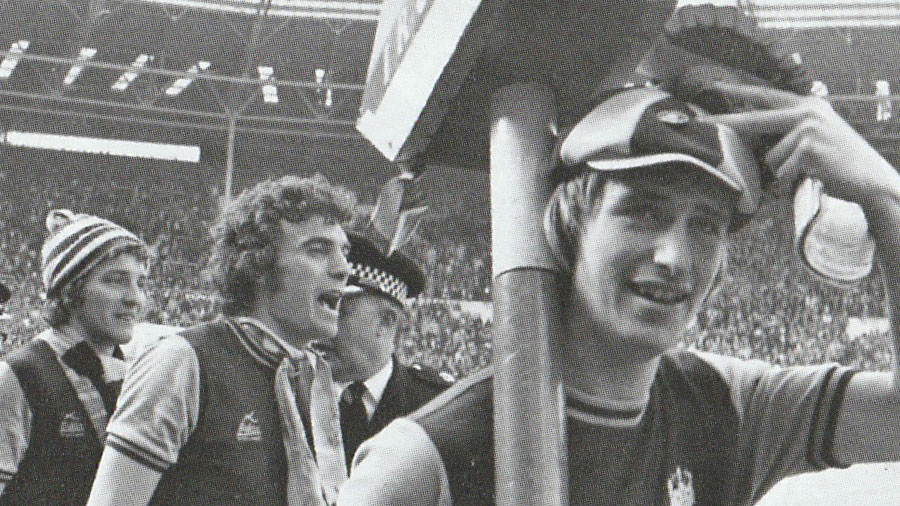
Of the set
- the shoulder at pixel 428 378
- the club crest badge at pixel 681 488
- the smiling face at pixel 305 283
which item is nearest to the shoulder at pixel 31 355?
the smiling face at pixel 305 283

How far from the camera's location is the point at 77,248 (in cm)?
340

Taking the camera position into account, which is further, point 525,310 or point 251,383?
point 251,383

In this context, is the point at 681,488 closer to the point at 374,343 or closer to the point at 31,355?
the point at 31,355

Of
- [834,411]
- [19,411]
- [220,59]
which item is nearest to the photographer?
[834,411]

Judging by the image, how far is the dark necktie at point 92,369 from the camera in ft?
10.4

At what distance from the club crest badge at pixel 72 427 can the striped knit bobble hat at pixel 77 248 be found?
459 mm

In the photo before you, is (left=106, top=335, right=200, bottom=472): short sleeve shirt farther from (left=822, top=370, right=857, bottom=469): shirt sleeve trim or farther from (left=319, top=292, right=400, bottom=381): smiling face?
(left=319, top=292, right=400, bottom=381): smiling face

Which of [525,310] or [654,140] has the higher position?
[654,140]

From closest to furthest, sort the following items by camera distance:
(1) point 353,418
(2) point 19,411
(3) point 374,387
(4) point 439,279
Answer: (2) point 19,411 < (1) point 353,418 < (3) point 374,387 < (4) point 439,279

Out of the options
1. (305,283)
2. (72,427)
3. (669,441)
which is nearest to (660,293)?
(669,441)

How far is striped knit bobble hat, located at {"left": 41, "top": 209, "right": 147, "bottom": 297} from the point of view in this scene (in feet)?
11.0

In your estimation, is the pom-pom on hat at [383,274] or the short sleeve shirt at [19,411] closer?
the short sleeve shirt at [19,411]

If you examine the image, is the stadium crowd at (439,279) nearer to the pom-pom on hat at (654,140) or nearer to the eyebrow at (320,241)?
the eyebrow at (320,241)

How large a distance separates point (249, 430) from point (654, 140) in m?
1.41
